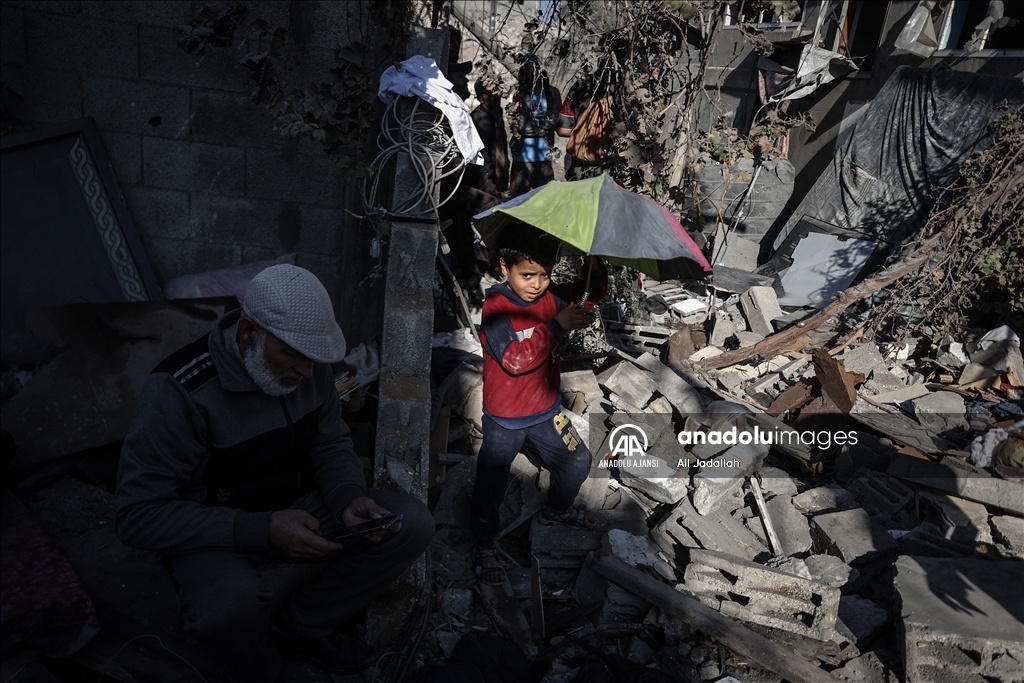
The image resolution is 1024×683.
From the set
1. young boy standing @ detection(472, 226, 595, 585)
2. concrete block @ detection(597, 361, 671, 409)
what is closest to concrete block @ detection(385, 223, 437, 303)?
young boy standing @ detection(472, 226, 595, 585)

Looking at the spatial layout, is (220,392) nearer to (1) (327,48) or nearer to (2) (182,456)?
(2) (182,456)

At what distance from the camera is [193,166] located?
5.04 metres

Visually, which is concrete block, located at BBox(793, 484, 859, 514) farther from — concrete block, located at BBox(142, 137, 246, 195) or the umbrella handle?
concrete block, located at BBox(142, 137, 246, 195)

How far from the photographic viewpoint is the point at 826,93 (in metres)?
12.9

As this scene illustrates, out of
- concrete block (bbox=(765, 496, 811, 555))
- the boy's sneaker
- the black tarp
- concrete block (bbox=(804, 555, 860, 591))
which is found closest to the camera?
the boy's sneaker

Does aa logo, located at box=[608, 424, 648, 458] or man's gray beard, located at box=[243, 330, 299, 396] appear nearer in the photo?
man's gray beard, located at box=[243, 330, 299, 396]

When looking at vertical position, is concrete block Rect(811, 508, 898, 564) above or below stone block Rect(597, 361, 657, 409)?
below

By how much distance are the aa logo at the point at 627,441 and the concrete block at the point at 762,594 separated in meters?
1.23

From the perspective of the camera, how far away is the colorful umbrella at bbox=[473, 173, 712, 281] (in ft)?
9.89

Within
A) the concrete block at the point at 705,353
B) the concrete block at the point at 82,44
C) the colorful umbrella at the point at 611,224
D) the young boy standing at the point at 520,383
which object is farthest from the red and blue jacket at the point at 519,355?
the concrete block at the point at 705,353

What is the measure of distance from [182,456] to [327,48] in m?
3.39

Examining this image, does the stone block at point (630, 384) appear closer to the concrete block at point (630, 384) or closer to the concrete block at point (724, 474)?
the concrete block at point (630, 384)

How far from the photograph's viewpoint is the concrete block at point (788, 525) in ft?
14.1

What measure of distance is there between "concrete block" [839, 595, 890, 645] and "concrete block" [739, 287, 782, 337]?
4.33 metres
